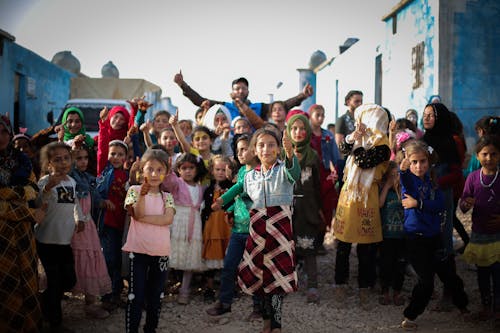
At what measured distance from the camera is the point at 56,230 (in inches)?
147

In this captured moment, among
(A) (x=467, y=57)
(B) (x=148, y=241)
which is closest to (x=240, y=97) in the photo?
(B) (x=148, y=241)

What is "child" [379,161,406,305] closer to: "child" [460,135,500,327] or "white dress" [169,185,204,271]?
"child" [460,135,500,327]

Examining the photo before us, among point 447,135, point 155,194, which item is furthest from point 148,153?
point 447,135

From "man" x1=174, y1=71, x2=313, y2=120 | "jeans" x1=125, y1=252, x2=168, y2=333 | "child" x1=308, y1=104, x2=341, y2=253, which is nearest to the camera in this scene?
"jeans" x1=125, y1=252, x2=168, y2=333

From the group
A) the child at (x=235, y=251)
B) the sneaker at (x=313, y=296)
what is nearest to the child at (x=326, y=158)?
the sneaker at (x=313, y=296)

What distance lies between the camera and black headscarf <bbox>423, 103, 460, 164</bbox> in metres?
4.94

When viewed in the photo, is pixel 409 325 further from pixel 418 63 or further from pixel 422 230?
pixel 418 63

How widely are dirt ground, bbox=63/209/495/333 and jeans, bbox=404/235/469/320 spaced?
177 mm

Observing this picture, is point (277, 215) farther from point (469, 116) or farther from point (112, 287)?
point (469, 116)

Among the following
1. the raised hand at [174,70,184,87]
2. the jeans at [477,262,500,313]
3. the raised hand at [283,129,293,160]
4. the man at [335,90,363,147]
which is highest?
the raised hand at [174,70,184,87]

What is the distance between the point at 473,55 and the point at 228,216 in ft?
34.8

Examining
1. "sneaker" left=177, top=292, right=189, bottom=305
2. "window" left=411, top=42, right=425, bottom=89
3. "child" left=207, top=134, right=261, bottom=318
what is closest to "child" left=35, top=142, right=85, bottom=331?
"sneaker" left=177, top=292, right=189, bottom=305

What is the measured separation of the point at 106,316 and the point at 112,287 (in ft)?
1.24

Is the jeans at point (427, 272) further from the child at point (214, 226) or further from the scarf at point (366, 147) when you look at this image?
the child at point (214, 226)
